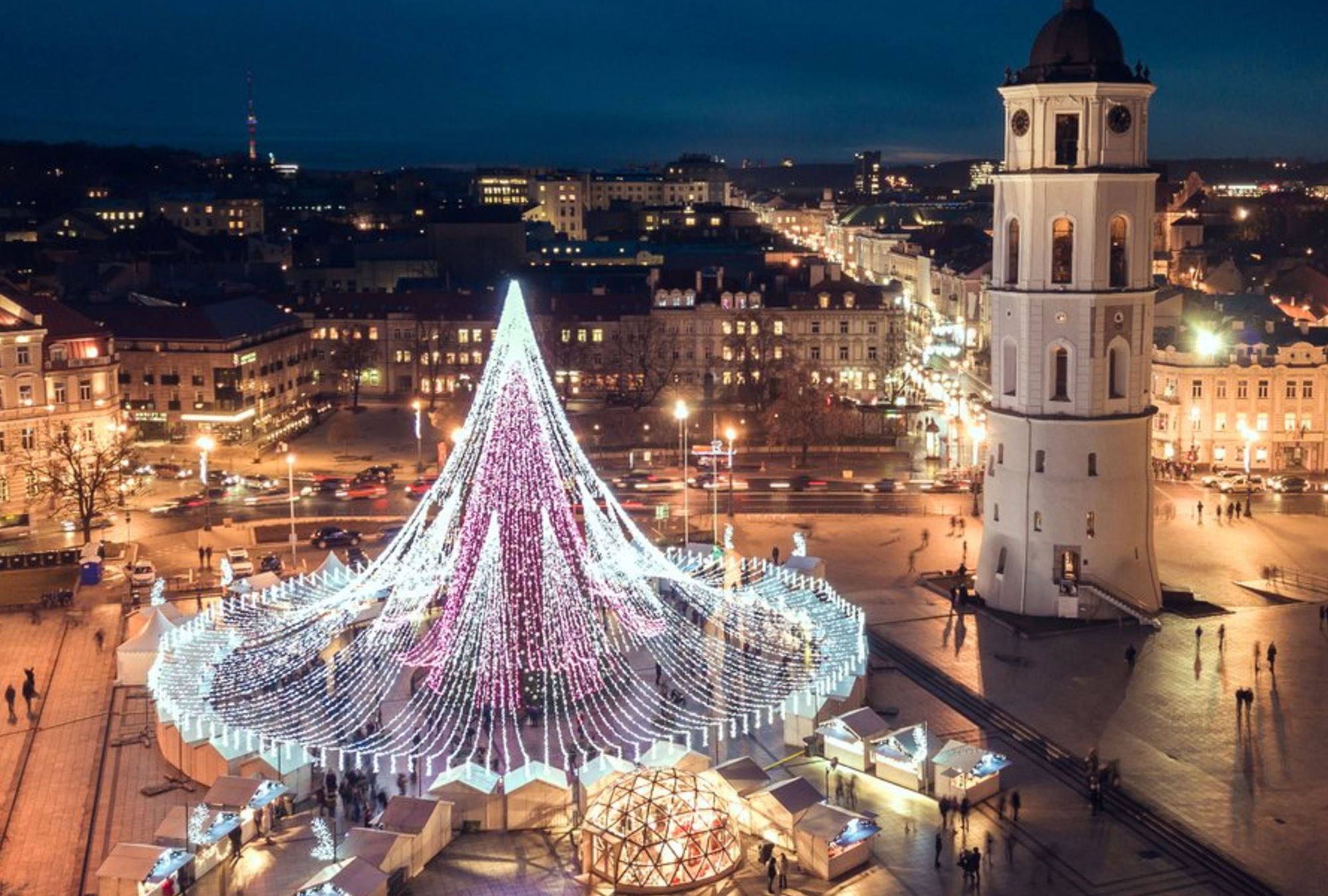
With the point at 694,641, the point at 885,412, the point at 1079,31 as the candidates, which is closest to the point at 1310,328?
the point at 885,412

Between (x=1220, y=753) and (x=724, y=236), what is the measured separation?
126 m

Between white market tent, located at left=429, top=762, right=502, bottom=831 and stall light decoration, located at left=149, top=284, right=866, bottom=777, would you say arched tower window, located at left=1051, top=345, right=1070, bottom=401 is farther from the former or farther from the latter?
white market tent, located at left=429, top=762, right=502, bottom=831

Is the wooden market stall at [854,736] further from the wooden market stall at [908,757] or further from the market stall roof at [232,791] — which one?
the market stall roof at [232,791]

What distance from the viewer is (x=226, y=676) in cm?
3578

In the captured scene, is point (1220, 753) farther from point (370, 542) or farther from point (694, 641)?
point (370, 542)

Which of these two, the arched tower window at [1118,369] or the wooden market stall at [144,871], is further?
the arched tower window at [1118,369]

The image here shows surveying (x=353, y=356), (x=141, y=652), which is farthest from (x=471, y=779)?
(x=353, y=356)

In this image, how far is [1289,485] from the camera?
2377 inches

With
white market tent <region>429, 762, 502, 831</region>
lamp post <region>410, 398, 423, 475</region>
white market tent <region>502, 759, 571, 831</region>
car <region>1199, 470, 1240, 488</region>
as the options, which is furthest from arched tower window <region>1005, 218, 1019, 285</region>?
lamp post <region>410, 398, 423, 475</region>

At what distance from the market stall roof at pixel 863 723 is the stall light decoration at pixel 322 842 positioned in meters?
10.1

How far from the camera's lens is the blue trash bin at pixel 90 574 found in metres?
48.6

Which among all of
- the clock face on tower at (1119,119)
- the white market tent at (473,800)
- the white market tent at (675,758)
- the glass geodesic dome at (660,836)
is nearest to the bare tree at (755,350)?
the clock face on tower at (1119,119)

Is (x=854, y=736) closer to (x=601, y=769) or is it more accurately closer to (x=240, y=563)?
(x=601, y=769)

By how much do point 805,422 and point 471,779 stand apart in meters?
43.0
